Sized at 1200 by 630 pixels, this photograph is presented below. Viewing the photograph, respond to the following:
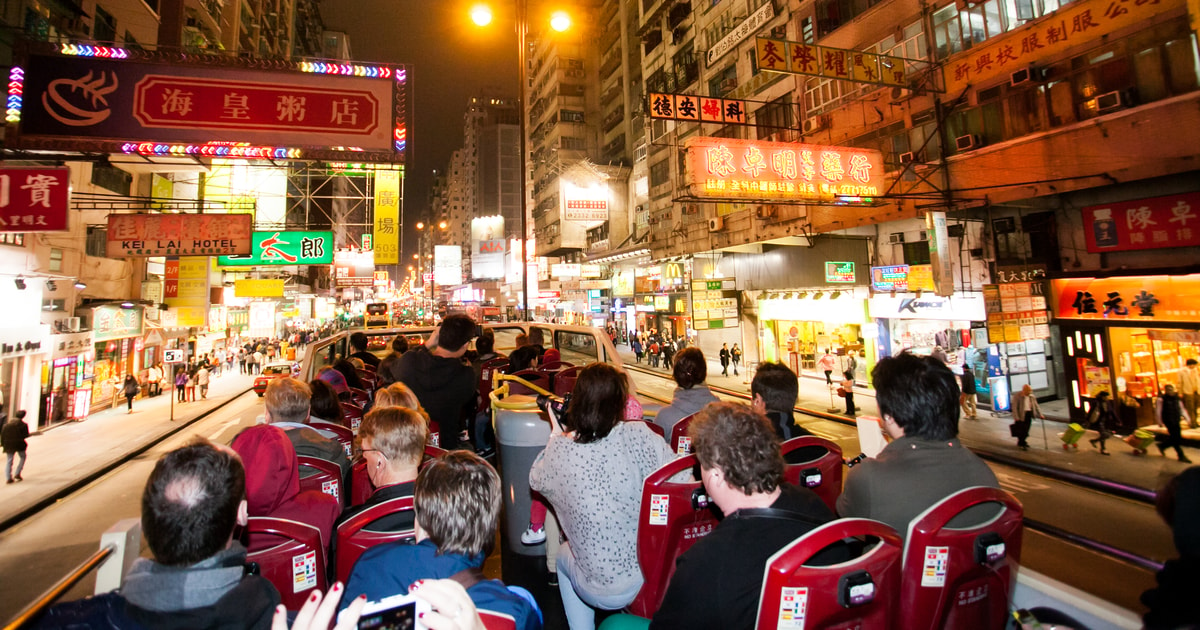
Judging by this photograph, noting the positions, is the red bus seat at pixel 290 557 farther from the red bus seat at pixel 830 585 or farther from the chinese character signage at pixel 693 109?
the chinese character signage at pixel 693 109

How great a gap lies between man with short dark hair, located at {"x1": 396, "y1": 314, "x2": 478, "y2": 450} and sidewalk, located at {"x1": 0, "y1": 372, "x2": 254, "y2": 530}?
314 inches

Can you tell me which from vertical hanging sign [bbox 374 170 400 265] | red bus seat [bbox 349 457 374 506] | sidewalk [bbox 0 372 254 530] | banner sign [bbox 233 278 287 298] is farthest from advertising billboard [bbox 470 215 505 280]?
red bus seat [bbox 349 457 374 506]

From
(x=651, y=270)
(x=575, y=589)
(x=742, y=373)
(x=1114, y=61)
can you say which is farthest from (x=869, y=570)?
(x=651, y=270)

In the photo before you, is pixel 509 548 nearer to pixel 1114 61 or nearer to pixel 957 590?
pixel 957 590

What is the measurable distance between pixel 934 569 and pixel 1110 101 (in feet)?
45.6

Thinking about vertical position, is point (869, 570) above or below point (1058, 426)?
above

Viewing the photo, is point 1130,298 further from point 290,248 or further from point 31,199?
point 290,248

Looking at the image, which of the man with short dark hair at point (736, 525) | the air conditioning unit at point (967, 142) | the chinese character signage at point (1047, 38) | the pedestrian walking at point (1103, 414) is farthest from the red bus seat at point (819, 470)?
the air conditioning unit at point (967, 142)

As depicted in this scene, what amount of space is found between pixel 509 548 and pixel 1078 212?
15.4 m

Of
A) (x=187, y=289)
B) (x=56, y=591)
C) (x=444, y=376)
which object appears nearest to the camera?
(x=56, y=591)

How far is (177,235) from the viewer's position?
37.3 ft

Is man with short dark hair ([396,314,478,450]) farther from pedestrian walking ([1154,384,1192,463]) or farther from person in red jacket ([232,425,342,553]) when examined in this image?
pedestrian walking ([1154,384,1192,463])

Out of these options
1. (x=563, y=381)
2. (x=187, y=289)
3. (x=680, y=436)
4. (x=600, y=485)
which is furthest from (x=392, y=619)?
(x=187, y=289)

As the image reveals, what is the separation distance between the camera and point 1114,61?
33.7 ft
